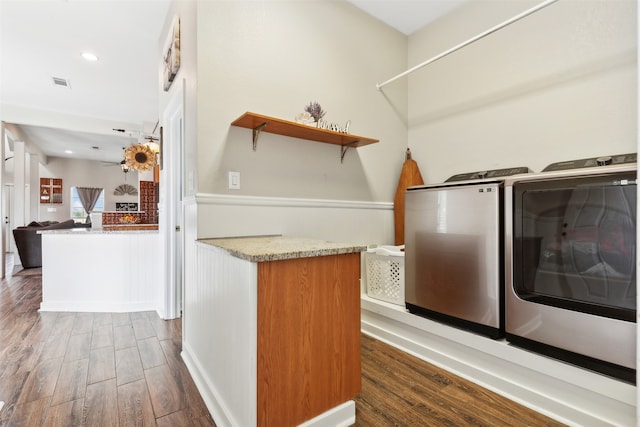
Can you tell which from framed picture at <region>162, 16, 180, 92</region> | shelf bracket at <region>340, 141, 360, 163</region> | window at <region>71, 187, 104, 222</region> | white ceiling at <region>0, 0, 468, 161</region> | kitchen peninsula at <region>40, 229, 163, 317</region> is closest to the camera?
framed picture at <region>162, 16, 180, 92</region>

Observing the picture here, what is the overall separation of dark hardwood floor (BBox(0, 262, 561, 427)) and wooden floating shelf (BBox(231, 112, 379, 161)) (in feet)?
5.02

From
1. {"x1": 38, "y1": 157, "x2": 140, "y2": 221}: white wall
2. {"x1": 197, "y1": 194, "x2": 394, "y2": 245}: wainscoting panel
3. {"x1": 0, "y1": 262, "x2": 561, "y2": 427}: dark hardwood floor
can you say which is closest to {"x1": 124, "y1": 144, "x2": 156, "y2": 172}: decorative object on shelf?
{"x1": 0, "y1": 262, "x2": 561, "y2": 427}: dark hardwood floor

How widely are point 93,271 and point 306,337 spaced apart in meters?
3.03

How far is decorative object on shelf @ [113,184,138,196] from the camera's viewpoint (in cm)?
1007

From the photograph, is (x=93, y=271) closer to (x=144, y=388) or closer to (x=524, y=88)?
(x=144, y=388)

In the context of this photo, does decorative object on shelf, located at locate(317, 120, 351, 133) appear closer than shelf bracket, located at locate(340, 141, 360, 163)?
Yes

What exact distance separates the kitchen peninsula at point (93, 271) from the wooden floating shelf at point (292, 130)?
1980mm

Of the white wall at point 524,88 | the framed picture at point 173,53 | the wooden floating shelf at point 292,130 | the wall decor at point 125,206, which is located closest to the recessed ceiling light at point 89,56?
the framed picture at point 173,53

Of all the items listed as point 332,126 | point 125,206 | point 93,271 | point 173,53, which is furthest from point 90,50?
point 125,206

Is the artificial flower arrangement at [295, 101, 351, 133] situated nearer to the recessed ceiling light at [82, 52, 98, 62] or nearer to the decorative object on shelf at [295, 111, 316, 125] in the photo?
the decorative object on shelf at [295, 111, 316, 125]

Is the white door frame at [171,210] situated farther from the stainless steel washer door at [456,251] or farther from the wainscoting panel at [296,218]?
the stainless steel washer door at [456,251]

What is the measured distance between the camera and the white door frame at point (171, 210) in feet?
8.87

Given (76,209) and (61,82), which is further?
(76,209)

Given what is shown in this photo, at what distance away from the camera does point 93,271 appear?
321 cm
